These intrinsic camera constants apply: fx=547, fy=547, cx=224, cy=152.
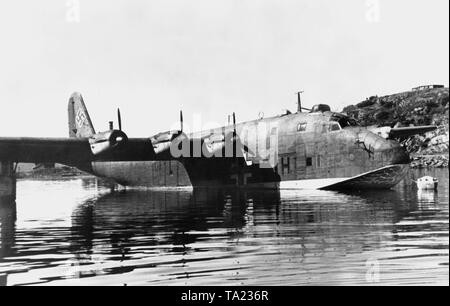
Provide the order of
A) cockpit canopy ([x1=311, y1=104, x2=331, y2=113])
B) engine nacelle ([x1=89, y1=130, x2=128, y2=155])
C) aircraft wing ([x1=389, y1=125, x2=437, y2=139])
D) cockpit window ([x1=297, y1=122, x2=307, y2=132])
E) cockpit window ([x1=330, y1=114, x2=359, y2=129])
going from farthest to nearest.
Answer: engine nacelle ([x1=89, y1=130, x2=128, y2=155]), cockpit window ([x1=297, y1=122, x2=307, y2=132]), cockpit canopy ([x1=311, y1=104, x2=331, y2=113]), cockpit window ([x1=330, y1=114, x2=359, y2=129]), aircraft wing ([x1=389, y1=125, x2=437, y2=139])

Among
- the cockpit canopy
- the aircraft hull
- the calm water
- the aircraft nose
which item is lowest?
the calm water

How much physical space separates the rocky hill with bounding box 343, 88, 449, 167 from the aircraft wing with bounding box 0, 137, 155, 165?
9484cm

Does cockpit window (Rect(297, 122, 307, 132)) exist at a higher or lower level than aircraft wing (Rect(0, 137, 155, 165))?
higher

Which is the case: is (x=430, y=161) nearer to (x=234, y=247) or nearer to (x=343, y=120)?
(x=343, y=120)

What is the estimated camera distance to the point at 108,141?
1195 inches

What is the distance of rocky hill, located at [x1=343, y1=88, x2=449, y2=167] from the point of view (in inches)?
4828

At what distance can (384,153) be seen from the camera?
26359mm

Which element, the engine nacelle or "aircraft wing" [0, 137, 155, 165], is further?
"aircraft wing" [0, 137, 155, 165]

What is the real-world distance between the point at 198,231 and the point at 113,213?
671 centimetres

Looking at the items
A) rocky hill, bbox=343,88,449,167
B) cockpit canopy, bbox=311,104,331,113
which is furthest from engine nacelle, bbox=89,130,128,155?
rocky hill, bbox=343,88,449,167

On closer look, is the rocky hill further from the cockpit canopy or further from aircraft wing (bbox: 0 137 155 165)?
aircraft wing (bbox: 0 137 155 165)

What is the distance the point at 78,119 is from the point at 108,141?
38.0 feet

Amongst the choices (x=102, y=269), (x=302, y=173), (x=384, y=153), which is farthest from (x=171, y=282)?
(x=302, y=173)
